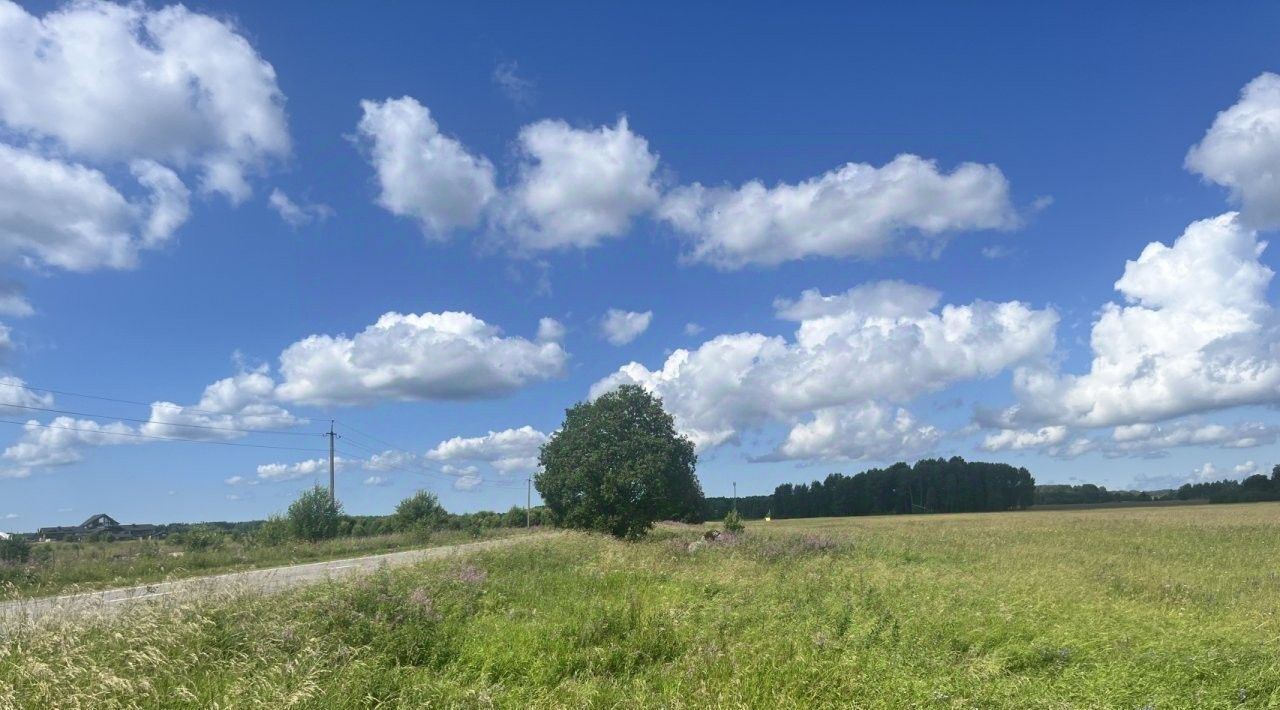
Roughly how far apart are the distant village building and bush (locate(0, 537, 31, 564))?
12.8 metres

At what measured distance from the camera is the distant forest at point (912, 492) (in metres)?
117

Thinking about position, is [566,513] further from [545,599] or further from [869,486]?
[869,486]

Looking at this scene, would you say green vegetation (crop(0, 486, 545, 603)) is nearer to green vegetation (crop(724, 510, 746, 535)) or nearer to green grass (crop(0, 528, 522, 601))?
green grass (crop(0, 528, 522, 601))

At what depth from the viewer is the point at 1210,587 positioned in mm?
16328

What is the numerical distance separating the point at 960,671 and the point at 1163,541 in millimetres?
32501

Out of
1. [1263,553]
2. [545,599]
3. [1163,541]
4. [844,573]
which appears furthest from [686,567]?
[1163,541]

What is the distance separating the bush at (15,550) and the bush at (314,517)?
1513 cm

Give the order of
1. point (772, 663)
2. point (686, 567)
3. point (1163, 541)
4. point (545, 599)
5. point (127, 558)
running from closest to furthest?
point (772, 663) → point (545, 599) → point (686, 567) → point (127, 558) → point (1163, 541)

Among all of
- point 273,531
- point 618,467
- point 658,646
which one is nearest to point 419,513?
point 273,531

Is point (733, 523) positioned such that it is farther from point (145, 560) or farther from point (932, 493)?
point (932, 493)

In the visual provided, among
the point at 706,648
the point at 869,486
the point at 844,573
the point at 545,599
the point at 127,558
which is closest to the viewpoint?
the point at 706,648

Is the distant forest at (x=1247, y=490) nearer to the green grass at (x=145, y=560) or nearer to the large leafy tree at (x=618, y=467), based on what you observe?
the large leafy tree at (x=618, y=467)

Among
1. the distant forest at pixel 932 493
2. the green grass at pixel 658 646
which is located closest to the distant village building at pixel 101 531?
the green grass at pixel 658 646

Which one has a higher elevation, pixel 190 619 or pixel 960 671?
pixel 190 619
